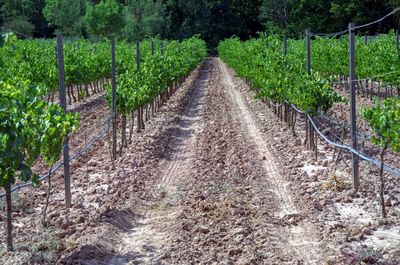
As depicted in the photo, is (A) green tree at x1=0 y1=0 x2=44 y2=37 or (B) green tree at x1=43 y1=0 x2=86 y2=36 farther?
(A) green tree at x1=0 y1=0 x2=44 y2=37

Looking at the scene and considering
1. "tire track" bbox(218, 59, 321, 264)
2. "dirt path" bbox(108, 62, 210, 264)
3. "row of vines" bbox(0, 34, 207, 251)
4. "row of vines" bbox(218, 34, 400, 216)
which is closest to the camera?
"row of vines" bbox(0, 34, 207, 251)

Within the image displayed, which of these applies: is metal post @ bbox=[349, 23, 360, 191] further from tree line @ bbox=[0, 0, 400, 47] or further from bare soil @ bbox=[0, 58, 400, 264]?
tree line @ bbox=[0, 0, 400, 47]

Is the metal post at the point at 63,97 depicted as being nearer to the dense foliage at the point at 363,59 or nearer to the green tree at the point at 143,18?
the dense foliage at the point at 363,59

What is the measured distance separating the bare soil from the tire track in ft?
0.06

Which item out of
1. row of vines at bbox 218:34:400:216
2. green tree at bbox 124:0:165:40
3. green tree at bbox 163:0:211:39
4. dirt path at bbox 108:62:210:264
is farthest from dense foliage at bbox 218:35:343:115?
green tree at bbox 163:0:211:39

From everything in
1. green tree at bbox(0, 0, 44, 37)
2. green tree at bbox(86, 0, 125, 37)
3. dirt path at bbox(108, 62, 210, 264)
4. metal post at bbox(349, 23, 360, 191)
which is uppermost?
green tree at bbox(0, 0, 44, 37)

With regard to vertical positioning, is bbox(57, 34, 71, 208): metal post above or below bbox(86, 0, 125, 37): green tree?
below

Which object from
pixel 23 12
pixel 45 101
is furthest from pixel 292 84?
pixel 23 12

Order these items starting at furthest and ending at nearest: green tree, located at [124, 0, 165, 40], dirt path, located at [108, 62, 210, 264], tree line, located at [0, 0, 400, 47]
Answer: green tree, located at [124, 0, 165, 40] < tree line, located at [0, 0, 400, 47] < dirt path, located at [108, 62, 210, 264]

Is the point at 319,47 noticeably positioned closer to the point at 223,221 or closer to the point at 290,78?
the point at 290,78

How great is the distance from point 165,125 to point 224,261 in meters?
11.2

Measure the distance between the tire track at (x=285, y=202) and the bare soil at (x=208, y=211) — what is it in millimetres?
17

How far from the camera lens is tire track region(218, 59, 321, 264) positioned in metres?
7.48

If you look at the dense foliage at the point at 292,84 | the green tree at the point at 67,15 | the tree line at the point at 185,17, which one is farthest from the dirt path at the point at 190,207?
the green tree at the point at 67,15
